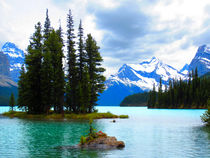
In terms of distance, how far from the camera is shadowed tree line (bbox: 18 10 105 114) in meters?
65.2

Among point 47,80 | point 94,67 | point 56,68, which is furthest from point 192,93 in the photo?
point 47,80

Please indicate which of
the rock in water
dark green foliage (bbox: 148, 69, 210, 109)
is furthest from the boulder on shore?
dark green foliage (bbox: 148, 69, 210, 109)

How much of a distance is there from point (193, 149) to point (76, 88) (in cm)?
4714

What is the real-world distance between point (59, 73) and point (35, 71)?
7998 mm

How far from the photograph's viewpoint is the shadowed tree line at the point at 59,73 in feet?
214

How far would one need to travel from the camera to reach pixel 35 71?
226ft

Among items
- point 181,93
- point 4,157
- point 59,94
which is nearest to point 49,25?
point 59,94

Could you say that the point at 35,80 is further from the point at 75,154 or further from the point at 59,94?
the point at 75,154

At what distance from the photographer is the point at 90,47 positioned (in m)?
71.9

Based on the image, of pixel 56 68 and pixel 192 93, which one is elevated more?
pixel 56 68

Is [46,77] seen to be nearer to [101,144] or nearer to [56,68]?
[56,68]

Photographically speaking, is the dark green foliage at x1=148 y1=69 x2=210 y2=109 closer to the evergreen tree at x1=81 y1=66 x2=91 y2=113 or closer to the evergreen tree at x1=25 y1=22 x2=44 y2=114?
the evergreen tree at x1=81 y1=66 x2=91 y2=113

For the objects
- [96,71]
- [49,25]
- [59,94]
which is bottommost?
[59,94]

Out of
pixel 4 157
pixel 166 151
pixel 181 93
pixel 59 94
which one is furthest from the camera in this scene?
pixel 181 93
